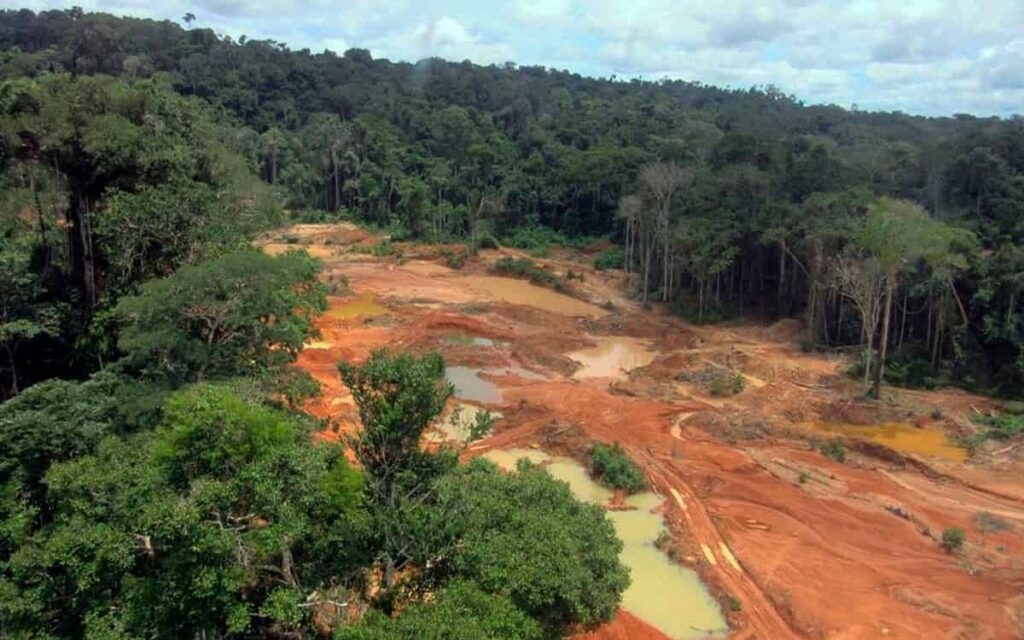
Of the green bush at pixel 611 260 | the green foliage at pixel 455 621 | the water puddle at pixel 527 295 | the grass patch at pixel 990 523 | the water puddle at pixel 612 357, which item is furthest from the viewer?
the green bush at pixel 611 260

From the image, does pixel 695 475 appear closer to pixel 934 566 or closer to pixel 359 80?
pixel 934 566

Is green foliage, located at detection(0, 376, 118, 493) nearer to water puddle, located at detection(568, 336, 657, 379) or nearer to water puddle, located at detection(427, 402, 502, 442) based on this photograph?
water puddle, located at detection(427, 402, 502, 442)

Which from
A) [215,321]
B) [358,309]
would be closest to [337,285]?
[358,309]

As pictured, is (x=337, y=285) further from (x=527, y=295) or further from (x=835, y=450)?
(x=835, y=450)

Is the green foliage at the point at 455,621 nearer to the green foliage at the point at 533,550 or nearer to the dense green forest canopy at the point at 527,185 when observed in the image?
the green foliage at the point at 533,550

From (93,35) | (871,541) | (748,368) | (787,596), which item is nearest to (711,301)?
(748,368)

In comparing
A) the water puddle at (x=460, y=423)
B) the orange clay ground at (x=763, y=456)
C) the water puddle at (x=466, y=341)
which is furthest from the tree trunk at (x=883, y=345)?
the water puddle at (x=466, y=341)
